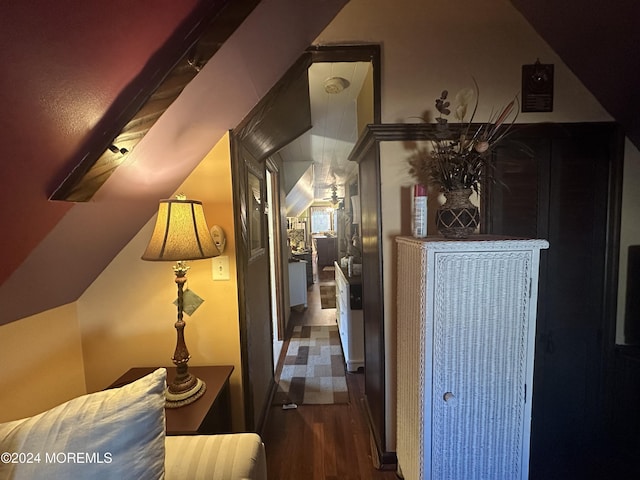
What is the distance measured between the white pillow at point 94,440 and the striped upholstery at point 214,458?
0.59 feet

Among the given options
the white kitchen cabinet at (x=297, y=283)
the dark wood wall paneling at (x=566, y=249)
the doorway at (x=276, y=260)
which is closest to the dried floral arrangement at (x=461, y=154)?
the dark wood wall paneling at (x=566, y=249)

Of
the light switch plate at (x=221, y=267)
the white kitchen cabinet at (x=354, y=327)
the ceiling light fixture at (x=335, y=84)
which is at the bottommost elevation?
the white kitchen cabinet at (x=354, y=327)

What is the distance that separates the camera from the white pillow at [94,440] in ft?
2.16

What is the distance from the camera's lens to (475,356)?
1.16 metres

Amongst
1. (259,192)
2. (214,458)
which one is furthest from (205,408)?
(259,192)

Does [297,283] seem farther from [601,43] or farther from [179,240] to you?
[601,43]

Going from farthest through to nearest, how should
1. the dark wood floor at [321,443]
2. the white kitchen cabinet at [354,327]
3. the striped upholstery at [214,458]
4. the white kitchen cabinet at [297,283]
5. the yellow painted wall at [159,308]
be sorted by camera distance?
the white kitchen cabinet at [297,283]
the white kitchen cabinet at [354,327]
the dark wood floor at [321,443]
the yellow painted wall at [159,308]
the striped upholstery at [214,458]

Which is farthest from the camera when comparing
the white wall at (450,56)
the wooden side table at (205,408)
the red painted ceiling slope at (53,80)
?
the white wall at (450,56)

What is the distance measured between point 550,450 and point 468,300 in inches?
51.5

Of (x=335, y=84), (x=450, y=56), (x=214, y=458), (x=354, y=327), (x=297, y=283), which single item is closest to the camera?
(x=214, y=458)

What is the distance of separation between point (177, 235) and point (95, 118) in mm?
454

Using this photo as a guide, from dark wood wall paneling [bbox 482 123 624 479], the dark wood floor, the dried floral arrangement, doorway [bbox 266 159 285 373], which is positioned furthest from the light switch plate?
doorway [bbox 266 159 285 373]

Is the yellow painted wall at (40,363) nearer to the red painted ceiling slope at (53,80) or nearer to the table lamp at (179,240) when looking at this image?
the red painted ceiling slope at (53,80)

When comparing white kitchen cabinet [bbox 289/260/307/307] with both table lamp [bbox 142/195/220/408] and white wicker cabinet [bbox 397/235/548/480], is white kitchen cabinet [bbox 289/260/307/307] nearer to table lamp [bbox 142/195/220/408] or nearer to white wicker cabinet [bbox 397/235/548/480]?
table lamp [bbox 142/195/220/408]
